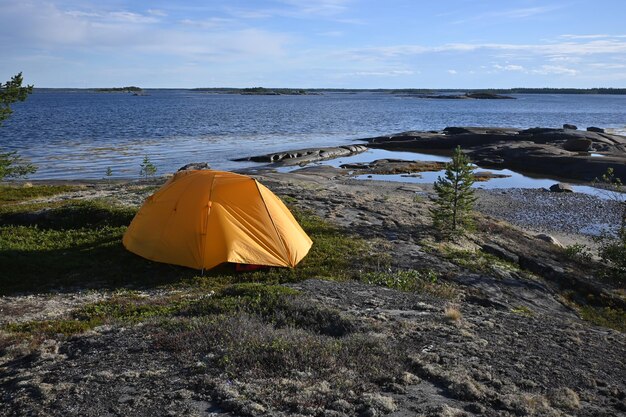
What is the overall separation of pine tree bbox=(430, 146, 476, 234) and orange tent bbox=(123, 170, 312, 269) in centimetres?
608

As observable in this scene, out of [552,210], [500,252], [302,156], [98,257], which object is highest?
[98,257]

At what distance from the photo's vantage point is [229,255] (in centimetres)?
1352

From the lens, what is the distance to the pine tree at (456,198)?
61.4 feet

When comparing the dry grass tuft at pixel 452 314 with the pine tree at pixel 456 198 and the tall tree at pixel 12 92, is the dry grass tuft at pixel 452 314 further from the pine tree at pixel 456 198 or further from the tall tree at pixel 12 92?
the tall tree at pixel 12 92

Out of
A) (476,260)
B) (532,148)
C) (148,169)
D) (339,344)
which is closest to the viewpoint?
(339,344)

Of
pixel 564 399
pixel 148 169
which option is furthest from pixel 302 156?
pixel 564 399

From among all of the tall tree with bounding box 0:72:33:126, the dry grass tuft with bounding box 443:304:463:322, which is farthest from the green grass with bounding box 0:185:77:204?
the dry grass tuft with bounding box 443:304:463:322

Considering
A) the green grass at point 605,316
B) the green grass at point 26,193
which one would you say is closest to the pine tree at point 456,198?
the green grass at point 605,316

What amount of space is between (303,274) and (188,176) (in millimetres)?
4259

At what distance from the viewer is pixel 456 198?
18.8 meters

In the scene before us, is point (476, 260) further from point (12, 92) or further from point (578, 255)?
point (12, 92)

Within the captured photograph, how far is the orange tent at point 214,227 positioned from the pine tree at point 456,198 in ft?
20.0

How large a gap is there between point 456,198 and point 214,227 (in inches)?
346

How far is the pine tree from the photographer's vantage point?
1872cm
